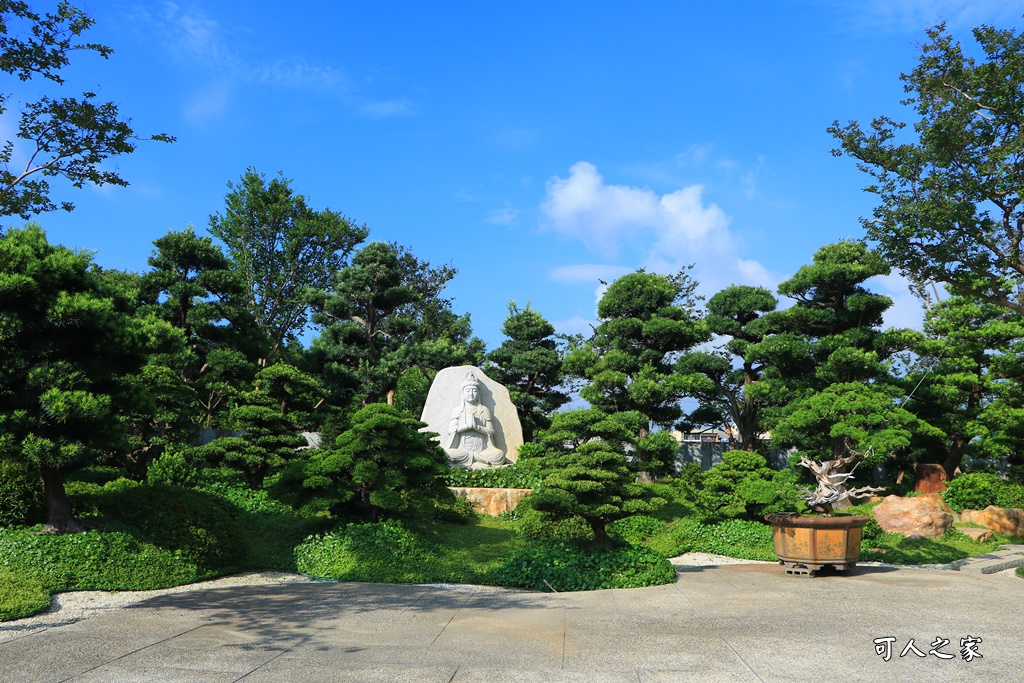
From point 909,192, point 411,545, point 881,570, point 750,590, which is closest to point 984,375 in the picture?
point 909,192

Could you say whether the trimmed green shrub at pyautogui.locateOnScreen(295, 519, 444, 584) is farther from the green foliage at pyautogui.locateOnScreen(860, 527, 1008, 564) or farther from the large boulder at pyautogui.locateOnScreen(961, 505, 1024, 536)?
the large boulder at pyautogui.locateOnScreen(961, 505, 1024, 536)

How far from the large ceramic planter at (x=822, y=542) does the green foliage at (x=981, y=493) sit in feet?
26.6

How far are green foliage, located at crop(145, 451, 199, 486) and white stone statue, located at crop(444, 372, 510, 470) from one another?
5.81 metres

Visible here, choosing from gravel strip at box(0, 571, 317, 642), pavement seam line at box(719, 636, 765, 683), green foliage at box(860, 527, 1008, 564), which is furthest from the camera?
green foliage at box(860, 527, 1008, 564)

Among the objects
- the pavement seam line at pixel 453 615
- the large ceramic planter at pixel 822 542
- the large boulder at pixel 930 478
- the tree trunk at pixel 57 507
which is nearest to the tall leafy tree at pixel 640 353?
the large boulder at pixel 930 478

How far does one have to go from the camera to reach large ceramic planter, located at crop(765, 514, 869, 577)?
8820mm

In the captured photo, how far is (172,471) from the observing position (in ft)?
39.0

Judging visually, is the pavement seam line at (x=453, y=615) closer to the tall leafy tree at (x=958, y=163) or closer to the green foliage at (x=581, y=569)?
the green foliage at (x=581, y=569)

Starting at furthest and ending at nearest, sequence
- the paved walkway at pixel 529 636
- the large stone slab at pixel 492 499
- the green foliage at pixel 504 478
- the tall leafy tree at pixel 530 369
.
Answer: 1. the tall leafy tree at pixel 530 369
2. the green foliage at pixel 504 478
3. the large stone slab at pixel 492 499
4. the paved walkway at pixel 529 636

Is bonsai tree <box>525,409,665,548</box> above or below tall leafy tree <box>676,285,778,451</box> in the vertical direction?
below

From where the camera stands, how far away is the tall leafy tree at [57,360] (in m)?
7.32

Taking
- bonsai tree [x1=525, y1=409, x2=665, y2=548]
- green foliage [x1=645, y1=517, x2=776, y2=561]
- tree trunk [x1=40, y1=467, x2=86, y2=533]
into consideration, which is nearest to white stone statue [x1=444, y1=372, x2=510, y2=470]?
green foliage [x1=645, y1=517, x2=776, y2=561]

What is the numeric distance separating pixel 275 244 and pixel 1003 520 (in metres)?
23.3

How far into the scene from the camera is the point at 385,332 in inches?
928
